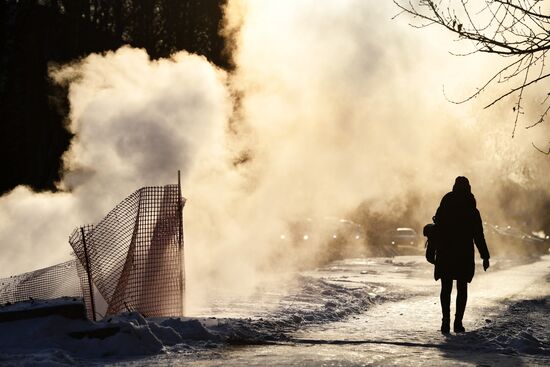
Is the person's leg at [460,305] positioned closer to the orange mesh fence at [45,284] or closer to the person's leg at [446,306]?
the person's leg at [446,306]

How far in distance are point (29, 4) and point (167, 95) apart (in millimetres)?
5185

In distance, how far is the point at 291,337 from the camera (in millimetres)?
9492

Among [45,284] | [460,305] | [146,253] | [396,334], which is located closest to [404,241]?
[45,284]

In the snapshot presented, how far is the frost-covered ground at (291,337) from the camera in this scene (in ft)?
26.4

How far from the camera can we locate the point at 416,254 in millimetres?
40031

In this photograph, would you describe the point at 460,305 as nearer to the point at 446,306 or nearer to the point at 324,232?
the point at 446,306

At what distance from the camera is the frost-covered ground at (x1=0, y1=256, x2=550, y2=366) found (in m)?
8.05

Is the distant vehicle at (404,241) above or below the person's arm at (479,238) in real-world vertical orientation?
above

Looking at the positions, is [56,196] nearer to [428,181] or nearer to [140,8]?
[140,8]

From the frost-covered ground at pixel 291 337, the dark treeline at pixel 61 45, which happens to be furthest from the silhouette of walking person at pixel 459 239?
the dark treeline at pixel 61 45

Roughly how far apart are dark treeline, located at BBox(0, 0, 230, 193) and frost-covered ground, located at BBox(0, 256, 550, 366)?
1610 cm

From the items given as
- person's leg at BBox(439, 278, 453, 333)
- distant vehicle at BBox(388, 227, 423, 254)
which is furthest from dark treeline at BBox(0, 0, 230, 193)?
person's leg at BBox(439, 278, 453, 333)

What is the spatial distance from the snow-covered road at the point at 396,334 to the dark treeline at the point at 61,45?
46.0 ft

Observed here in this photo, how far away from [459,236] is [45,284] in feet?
17.0
